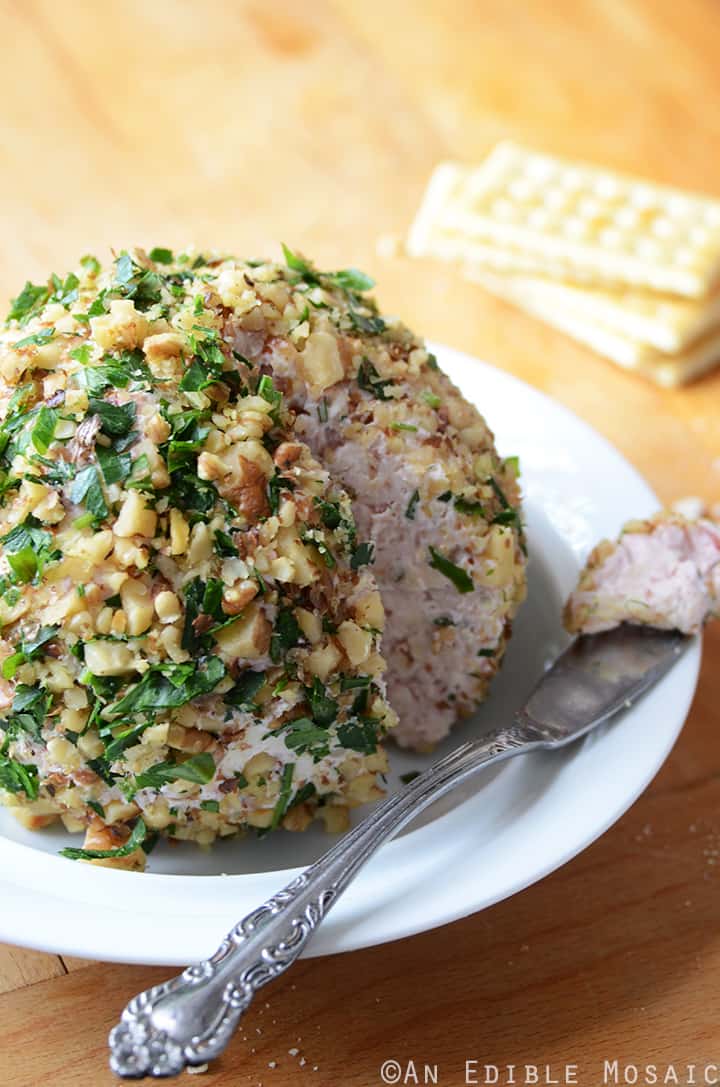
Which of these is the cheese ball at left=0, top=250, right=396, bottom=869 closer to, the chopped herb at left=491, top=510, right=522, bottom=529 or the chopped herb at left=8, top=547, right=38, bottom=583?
the chopped herb at left=8, top=547, right=38, bottom=583

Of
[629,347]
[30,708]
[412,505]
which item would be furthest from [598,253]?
[30,708]

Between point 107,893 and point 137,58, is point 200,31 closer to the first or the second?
point 137,58

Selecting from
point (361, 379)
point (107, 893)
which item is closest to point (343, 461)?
point (361, 379)

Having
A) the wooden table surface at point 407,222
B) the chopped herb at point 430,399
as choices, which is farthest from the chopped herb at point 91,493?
the wooden table surface at point 407,222

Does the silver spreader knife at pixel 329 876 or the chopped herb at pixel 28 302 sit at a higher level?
the chopped herb at pixel 28 302

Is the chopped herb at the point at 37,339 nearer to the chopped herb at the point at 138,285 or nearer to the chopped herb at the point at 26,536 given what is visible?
the chopped herb at the point at 138,285

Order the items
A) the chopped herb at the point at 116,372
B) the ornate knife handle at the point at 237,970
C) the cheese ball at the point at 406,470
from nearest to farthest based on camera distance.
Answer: the ornate knife handle at the point at 237,970, the chopped herb at the point at 116,372, the cheese ball at the point at 406,470

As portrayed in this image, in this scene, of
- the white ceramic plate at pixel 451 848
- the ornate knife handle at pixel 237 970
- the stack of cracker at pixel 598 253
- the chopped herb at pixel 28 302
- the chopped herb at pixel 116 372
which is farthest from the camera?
the stack of cracker at pixel 598 253
